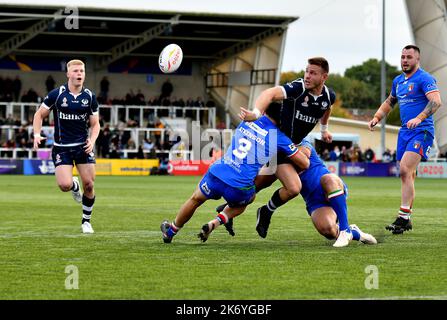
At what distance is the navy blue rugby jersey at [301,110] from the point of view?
1055cm

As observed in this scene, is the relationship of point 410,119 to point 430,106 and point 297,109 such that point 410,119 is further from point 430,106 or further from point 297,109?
point 297,109

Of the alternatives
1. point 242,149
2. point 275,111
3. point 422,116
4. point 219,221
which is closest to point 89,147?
point 219,221

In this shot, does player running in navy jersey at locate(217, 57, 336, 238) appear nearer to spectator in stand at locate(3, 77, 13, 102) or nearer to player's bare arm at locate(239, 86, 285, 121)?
player's bare arm at locate(239, 86, 285, 121)

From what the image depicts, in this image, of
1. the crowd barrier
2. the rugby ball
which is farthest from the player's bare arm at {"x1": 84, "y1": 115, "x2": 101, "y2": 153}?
the crowd barrier

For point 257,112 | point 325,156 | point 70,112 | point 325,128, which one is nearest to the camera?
point 257,112

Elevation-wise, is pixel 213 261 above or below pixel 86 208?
below

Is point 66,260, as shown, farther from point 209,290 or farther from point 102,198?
point 102,198

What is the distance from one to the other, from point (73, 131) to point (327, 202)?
13.0 feet

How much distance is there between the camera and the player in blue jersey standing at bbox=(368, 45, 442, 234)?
41.7 ft

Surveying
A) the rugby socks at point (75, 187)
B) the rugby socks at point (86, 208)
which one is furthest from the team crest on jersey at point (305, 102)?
the rugby socks at point (75, 187)

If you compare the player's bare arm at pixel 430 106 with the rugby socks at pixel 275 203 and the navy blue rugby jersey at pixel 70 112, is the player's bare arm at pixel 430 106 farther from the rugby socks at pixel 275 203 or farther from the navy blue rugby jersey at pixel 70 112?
the navy blue rugby jersey at pixel 70 112

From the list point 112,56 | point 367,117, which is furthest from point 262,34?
point 367,117

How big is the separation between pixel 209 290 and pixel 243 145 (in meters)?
3.58

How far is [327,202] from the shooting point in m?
10.8
